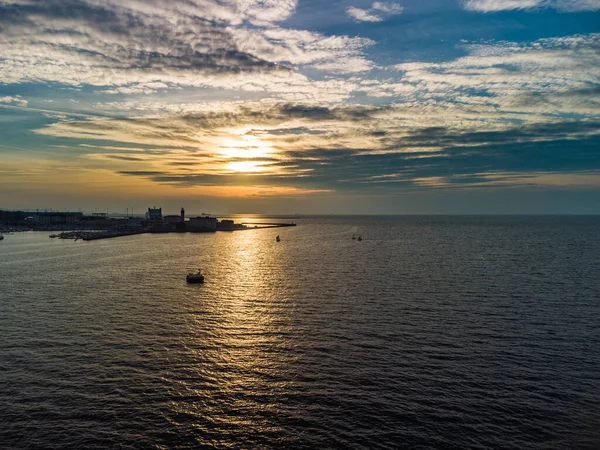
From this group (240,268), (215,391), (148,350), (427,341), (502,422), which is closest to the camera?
(502,422)

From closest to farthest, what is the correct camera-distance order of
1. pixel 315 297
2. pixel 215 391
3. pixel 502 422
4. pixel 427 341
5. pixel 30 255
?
pixel 502 422 → pixel 215 391 → pixel 427 341 → pixel 315 297 → pixel 30 255

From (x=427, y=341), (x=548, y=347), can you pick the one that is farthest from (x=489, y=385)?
(x=548, y=347)

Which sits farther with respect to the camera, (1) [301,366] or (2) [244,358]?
(2) [244,358]

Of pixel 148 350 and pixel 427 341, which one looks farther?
pixel 427 341

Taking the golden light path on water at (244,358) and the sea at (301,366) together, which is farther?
the golden light path on water at (244,358)

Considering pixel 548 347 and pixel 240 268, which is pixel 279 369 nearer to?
pixel 548 347

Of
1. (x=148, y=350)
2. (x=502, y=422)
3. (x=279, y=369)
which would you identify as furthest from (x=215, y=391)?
(x=502, y=422)

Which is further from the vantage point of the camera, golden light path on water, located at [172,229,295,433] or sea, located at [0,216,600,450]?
golden light path on water, located at [172,229,295,433]
